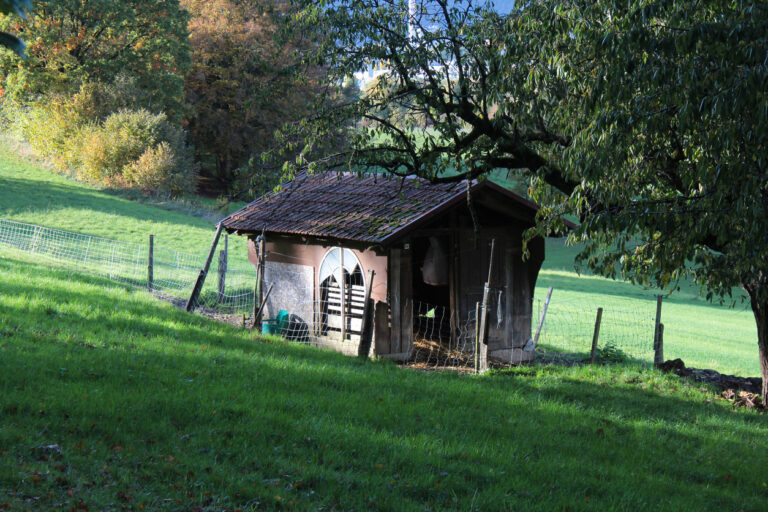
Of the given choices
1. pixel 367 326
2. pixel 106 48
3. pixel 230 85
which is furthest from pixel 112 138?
pixel 367 326

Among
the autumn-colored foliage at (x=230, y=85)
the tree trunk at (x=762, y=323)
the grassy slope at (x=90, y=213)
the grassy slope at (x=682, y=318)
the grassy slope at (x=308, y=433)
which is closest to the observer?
the grassy slope at (x=308, y=433)

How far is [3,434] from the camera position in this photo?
590cm

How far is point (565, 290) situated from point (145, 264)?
22393mm

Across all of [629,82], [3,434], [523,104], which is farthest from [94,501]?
[523,104]

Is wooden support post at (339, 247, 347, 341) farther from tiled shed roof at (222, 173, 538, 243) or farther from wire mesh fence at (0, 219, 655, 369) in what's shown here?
tiled shed roof at (222, 173, 538, 243)

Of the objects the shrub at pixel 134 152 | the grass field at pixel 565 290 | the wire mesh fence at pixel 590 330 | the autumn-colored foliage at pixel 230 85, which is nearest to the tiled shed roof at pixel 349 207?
the wire mesh fence at pixel 590 330

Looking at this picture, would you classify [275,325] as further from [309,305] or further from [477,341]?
[477,341]

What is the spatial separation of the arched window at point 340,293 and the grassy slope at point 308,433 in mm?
2772

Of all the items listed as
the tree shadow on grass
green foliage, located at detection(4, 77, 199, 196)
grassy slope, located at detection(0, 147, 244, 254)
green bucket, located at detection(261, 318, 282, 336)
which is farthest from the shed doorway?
green foliage, located at detection(4, 77, 199, 196)

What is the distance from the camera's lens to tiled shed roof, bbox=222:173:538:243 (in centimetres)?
1428

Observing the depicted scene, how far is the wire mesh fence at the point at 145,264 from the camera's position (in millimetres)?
19703

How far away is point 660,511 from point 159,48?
38.3m

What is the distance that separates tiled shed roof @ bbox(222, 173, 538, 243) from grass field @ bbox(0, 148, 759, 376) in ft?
25.7

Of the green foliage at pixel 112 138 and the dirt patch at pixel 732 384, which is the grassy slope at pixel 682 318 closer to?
the dirt patch at pixel 732 384
